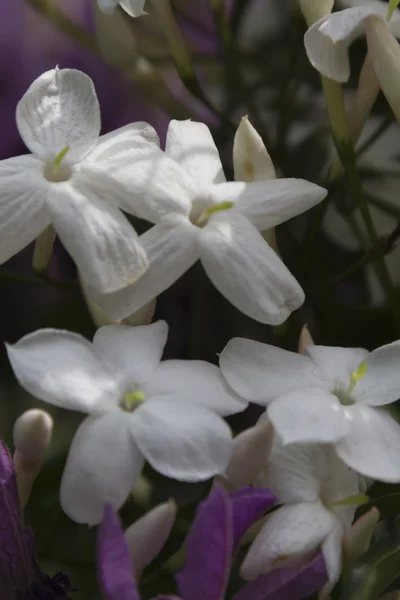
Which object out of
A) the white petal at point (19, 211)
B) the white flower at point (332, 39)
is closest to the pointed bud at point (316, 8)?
the white flower at point (332, 39)

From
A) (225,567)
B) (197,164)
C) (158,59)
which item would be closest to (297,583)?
(225,567)

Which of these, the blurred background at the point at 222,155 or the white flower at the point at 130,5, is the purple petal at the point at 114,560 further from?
the white flower at the point at 130,5

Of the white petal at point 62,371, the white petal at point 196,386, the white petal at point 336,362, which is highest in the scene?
Result: the white petal at point 62,371

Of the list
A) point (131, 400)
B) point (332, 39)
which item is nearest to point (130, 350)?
point (131, 400)

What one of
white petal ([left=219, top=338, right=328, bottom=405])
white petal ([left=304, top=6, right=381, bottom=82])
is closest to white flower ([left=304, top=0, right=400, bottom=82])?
white petal ([left=304, top=6, right=381, bottom=82])

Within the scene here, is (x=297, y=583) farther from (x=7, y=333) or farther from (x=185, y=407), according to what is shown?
(x=7, y=333)

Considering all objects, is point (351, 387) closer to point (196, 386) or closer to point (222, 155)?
point (196, 386)

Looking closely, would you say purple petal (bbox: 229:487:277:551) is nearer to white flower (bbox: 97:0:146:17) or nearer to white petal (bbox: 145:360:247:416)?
white petal (bbox: 145:360:247:416)
